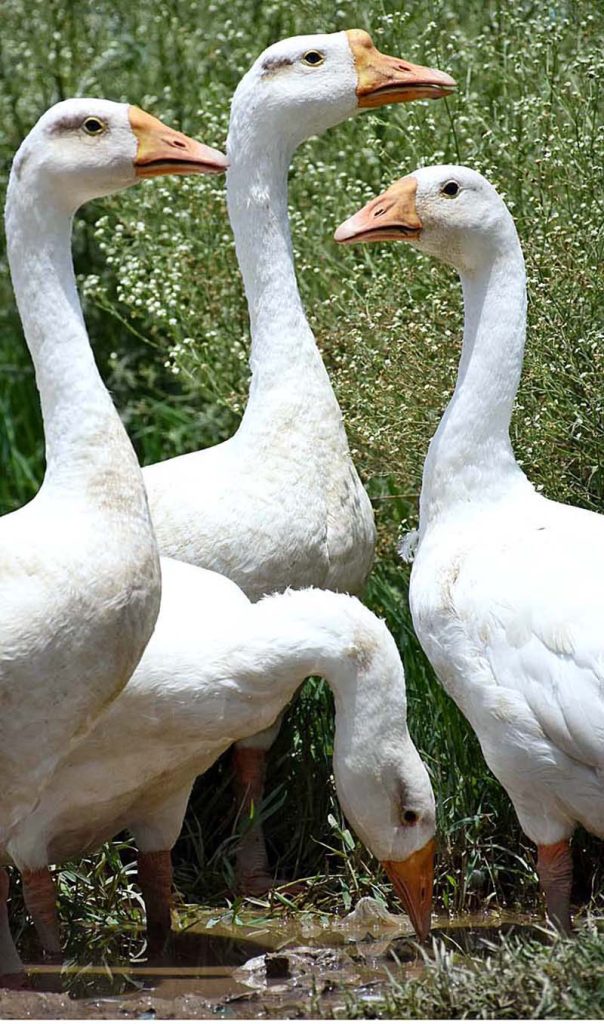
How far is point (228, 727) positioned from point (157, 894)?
24.4 inches

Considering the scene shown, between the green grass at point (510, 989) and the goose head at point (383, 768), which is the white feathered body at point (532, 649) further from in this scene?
the green grass at point (510, 989)

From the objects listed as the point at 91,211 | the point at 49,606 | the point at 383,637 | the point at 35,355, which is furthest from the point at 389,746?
the point at 91,211

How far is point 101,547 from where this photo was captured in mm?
4180

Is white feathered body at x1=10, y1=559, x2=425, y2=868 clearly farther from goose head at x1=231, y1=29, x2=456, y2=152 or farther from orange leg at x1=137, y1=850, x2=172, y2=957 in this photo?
goose head at x1=231, y1=29, x2=456, y2=152

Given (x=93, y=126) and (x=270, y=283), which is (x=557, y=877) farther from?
(x=93, y=126)

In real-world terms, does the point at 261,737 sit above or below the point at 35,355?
below

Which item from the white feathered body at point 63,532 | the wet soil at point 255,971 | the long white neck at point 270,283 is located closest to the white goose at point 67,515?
the white feathered body at point 63,532

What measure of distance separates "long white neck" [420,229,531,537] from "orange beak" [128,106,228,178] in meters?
1.02

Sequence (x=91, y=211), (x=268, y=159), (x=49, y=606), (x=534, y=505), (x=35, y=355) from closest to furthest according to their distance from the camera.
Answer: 1. (x=49, y=606)
2. (x=35, y=355)
3. (x=534, y=505)
4. (x=268, y=159)
5. (x=91, y=211)

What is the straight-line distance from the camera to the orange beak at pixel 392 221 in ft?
16.4

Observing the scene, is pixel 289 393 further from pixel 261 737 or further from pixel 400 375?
pixel 261 737

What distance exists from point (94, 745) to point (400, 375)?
6.15 ft

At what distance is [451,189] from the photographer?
16.4 ft

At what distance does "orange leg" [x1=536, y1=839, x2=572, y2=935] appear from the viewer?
15.3ft
